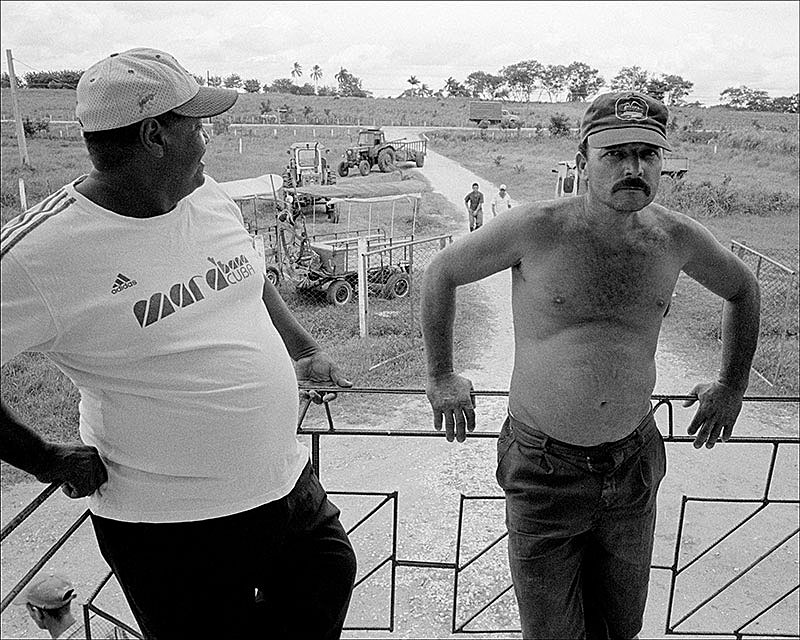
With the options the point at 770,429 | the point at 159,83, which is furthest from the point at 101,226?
the point at 770,429

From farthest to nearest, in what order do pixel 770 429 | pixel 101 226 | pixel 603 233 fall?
pixel 770 429, pixel 603 233, pixel 101 226

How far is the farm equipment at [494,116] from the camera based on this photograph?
1454 inches

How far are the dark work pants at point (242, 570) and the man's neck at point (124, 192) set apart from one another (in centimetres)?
59

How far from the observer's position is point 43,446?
1.28 m

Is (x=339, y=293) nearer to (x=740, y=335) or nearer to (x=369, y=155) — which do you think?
(x=740, y=335)

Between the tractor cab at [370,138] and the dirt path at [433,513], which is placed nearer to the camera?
the dirt path at [433,513]

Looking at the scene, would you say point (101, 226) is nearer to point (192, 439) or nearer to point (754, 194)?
point (192, 439)

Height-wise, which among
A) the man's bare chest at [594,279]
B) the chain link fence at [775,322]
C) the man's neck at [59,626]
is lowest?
the chain link fence at [775,322]

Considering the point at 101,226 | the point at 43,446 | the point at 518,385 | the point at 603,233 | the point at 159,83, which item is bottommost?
the point at 518,385

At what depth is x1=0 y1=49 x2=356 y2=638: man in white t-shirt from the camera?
1.21m

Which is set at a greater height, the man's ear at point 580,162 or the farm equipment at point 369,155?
the man's ear at point 580,162

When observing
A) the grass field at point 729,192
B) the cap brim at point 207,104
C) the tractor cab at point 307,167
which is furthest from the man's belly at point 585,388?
the tractor cab at point 307,167

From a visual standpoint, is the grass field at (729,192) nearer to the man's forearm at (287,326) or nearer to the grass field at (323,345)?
the man's forearm at (287,326)

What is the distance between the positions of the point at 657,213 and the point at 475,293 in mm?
8382
